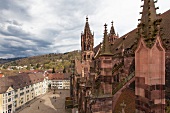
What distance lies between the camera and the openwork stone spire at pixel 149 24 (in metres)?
5.40

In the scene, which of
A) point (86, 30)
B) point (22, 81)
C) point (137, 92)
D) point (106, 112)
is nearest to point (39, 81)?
point (22, 81)

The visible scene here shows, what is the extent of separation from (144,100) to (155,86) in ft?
2.14

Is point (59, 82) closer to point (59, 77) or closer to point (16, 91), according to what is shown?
point (59, 77)

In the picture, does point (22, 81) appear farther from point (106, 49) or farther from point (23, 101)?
point (106, 49)

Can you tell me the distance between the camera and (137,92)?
19.4ft

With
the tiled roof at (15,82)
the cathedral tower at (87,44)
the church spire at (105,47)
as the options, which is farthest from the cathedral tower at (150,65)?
the tiled roof at (15,82)

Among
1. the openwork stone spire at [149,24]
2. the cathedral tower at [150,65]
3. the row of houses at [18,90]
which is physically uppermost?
the openwork stone spire at [149,24]

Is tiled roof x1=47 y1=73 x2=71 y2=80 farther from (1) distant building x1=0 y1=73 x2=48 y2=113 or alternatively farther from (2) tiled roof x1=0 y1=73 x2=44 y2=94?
(2) tiled roof x1=0 y1=73 x2=44 y2=94

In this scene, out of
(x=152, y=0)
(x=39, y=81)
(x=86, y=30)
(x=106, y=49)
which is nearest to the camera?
(x=152, y=0)

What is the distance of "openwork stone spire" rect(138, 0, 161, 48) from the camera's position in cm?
540

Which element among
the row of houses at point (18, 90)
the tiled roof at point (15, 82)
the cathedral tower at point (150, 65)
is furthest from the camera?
the tiled roof at point (15, 82)

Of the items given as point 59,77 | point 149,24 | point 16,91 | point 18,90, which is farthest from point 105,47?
point 59,77

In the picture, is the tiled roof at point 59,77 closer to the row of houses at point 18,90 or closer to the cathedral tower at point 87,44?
the row of houses at point 18,90

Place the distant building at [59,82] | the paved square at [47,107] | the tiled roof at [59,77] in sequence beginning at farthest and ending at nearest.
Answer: the tiled roof at [59,77] < the distant building at [59,82] < the paved square at [47,107]
